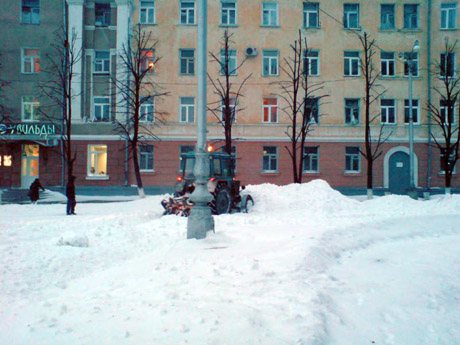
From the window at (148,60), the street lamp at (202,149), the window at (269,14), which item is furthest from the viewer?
the window at (269,14)

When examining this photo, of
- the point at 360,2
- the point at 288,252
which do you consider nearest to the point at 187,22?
the point at 360,2

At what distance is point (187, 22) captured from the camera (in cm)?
3022

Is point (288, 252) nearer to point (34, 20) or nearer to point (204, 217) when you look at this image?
point (204, 217)

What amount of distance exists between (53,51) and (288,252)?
90.8ft

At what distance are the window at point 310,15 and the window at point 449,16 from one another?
941 cm

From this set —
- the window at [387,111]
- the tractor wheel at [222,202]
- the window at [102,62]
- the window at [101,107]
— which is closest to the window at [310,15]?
the window at [387,111]

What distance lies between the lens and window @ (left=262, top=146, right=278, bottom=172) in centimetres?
2988

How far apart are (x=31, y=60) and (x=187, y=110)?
38.2 ft

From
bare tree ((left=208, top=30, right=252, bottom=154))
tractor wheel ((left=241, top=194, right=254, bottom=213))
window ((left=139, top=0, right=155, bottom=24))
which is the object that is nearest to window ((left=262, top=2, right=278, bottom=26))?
bare tree ((left=208, top=30, right=252, bottom=154))

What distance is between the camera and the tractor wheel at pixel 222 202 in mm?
14422

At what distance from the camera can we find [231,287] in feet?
17.7

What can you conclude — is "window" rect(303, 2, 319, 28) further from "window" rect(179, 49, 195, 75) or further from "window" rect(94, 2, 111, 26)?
"window" rect(94, 2, 111, 26)

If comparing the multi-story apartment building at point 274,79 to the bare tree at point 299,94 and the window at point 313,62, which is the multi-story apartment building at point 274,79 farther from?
the bare tree at point 299,94

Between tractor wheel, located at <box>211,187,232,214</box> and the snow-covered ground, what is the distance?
3.97m
